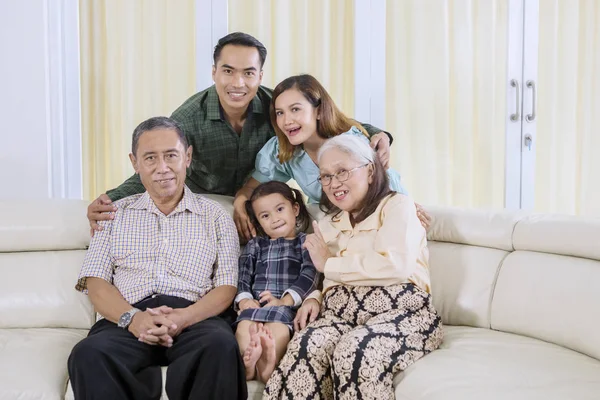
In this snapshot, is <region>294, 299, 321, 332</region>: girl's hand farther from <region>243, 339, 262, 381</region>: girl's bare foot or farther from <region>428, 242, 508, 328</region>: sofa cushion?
<region>428, 242, 508, 328</region>: sofa cushion

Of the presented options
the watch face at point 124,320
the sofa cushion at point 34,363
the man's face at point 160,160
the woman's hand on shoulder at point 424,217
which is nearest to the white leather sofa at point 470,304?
the sofa cushion at point 34,363

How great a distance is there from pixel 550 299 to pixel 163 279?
127 cm

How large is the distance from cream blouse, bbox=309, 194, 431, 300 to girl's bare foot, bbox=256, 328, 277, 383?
0.30 metres

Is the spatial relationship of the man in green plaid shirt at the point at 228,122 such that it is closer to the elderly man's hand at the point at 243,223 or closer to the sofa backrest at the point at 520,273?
the elderly man's hand at the point at 243,223

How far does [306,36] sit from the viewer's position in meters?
3.68

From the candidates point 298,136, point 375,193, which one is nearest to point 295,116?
point 298,136

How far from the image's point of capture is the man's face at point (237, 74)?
263 cm

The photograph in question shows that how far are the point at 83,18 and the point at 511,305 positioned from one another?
A: 2.57m

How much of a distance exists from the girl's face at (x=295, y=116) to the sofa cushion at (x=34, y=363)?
3.50 ft

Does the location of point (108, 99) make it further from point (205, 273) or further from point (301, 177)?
point (205, 273)

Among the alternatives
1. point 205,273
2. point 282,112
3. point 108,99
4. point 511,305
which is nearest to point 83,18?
point 108,99

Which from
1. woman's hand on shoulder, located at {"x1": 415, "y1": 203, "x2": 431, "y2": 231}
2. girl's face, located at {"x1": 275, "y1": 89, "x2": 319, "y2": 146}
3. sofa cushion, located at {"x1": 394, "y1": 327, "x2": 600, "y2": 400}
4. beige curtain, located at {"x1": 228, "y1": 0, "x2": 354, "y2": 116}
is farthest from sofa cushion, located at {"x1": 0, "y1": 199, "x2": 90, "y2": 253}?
beige curtain, located at {"x1": 228, "y1": 0, "x2": 354, "y2": 116}

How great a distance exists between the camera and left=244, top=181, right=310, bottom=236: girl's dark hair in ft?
8.08

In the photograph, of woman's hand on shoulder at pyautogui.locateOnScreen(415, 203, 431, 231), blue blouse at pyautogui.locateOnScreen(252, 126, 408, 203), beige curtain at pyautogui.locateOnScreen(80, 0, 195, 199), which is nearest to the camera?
woman's hand on shoulder at pyautogui.locateOnScreen(415, 203, 431, 231)
